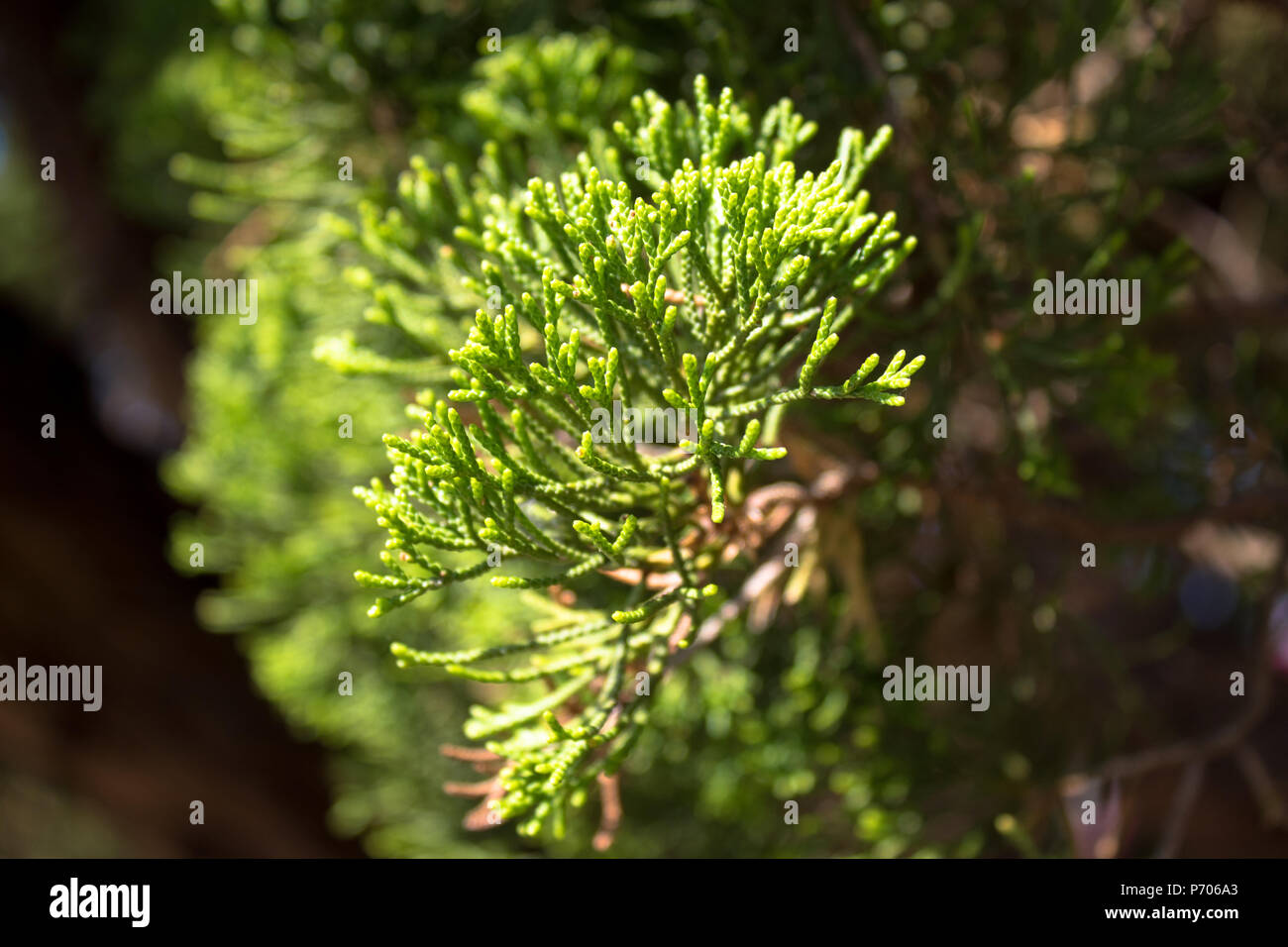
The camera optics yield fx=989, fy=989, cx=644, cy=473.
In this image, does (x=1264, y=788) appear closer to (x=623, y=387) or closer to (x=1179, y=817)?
(x=1179, y=817)

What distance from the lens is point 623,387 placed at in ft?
3.54

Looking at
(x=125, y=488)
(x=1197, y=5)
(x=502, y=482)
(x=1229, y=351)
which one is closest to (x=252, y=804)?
(x=125, y=488)

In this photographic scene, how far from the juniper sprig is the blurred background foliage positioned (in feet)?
0.78

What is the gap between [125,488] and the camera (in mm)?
3844

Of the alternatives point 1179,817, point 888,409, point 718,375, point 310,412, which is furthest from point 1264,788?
point 310,412

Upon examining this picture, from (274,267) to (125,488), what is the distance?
2357 mm

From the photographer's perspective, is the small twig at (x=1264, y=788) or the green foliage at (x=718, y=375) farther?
the small twig at (x=1264, y=788)

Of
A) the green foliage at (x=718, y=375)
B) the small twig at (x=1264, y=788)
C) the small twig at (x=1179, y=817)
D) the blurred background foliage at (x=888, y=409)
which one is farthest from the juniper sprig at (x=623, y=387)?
the small twig at (x=1264, y=788)

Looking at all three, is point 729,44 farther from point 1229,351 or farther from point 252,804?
point 252,804

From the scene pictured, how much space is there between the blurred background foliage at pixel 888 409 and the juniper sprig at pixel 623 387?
9.3 inches

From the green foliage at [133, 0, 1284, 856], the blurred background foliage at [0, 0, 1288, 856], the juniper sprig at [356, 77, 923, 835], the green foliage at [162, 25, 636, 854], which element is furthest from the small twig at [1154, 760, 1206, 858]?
the green foliage at [162, 25, 636, 854]

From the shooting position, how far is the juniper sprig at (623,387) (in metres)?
0.98

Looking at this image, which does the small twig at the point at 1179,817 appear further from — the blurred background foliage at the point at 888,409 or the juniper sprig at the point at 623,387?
the juniper sprig at the point at 623,387

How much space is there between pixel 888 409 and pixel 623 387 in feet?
2.31
